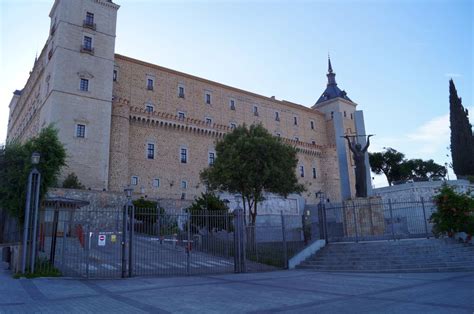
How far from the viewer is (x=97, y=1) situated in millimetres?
34469

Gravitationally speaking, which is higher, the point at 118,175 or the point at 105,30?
the point at 105,30

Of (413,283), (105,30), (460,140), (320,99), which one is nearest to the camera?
(413,283)

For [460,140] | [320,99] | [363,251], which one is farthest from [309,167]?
[363,251]

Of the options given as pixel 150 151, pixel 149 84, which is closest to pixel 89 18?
pixel 149 84

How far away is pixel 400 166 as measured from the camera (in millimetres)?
64875

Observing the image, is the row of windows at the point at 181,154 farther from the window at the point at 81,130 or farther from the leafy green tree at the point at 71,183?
the leafy green tree at the point at 71,183

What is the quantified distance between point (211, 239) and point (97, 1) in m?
29.3

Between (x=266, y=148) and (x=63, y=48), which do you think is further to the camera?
(x=63, y=48)

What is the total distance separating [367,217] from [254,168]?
327 inches

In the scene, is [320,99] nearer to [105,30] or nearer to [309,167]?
[309,167]

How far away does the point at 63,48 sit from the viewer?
1244 inches

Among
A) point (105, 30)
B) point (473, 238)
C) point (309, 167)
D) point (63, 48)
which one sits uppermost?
point (105, 30)

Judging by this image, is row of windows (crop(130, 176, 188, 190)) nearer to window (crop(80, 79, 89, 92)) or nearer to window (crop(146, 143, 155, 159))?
window (crop(146, 143, 155, 159))

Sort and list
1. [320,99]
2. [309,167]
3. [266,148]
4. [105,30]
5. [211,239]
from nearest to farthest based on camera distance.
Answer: [211,239] < [266,148] < [105,30] < [309,167] < [320,99]
